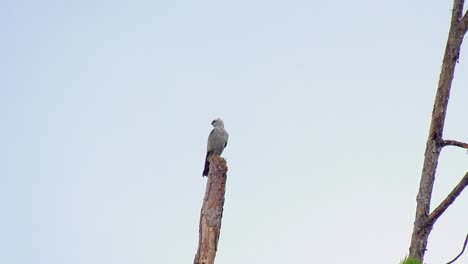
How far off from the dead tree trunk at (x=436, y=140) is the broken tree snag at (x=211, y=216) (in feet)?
6.27

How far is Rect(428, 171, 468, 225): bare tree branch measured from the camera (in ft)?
24.0

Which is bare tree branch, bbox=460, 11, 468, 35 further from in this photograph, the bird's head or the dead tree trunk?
the bird's head

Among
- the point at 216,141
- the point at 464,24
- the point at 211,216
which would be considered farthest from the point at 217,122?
Answer: the point at 211,216

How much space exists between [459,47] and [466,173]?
1558mm

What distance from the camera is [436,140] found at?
7.78m

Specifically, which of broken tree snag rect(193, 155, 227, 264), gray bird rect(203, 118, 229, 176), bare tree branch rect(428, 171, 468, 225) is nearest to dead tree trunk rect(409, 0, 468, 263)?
bare tree branch rect(428, 171, 468, 225)

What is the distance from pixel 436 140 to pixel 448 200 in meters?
0.72

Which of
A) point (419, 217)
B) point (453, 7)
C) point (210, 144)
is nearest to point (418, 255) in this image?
point (419, 217)

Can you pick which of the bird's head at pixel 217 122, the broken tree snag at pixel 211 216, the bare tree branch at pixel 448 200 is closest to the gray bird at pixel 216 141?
the bird's head at pixel 217 122

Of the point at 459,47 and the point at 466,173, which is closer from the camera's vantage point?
the point at 466,173

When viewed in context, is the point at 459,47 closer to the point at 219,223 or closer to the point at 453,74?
the point at 453,74

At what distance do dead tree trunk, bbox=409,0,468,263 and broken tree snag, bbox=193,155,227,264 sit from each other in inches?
75.2

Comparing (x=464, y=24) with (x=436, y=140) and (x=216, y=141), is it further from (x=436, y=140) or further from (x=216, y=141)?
(x=216, y=141)

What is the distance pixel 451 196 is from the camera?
7305 millimetres
